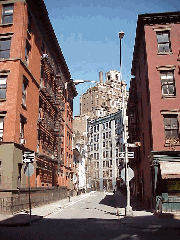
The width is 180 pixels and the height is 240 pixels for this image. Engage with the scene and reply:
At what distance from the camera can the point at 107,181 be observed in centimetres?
9975

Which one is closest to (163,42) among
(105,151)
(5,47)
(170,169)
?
(170,169)

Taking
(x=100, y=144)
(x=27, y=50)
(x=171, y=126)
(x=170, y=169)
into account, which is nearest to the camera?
(x=170, y=169)

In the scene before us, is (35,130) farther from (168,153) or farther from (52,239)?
(52,239)

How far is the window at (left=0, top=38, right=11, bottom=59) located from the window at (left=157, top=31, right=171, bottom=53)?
1348 cm

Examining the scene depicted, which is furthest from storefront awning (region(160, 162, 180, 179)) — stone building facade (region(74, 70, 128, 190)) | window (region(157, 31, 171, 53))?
stone building facade (region(74, 70, 128, 190))

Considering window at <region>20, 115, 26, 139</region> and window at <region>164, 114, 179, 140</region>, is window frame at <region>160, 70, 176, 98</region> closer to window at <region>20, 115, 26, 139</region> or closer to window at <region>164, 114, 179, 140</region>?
window at <region>164, 114, 179, 140</region>

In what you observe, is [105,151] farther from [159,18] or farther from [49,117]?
[159,18]

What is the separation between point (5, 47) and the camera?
931 inches

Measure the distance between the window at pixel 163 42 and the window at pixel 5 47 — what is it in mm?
13477

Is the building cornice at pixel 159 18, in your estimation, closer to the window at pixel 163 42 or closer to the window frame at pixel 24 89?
the window at pixel 163 42

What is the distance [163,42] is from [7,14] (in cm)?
1473

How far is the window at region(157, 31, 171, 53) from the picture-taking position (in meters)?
23.0

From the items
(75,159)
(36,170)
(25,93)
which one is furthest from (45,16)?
(75,159)

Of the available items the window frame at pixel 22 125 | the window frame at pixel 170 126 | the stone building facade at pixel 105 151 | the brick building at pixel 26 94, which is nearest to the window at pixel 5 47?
the brick building at pixel 26 94
